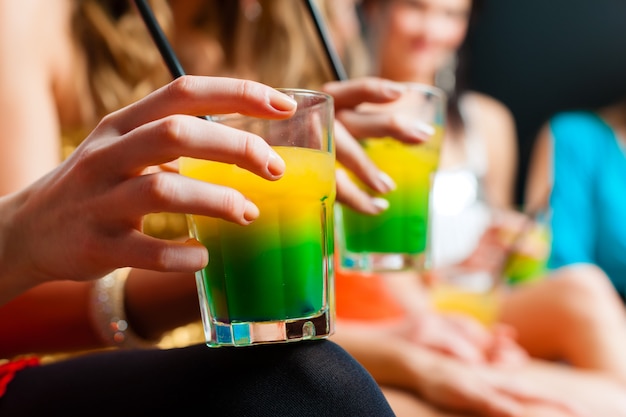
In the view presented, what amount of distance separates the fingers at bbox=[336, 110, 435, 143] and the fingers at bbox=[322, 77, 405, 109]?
28 millimetres

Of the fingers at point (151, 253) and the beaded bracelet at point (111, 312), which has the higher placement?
the fingers at point (151, 253)

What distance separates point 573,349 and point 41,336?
1018 millimetres

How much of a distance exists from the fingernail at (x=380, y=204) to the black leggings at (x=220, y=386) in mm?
332

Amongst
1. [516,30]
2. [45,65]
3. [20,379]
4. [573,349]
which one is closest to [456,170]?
[516,30]

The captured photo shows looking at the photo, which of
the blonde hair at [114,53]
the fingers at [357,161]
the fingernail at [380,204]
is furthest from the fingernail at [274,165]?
the blonde hair at [114,53]

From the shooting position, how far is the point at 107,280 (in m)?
1.01

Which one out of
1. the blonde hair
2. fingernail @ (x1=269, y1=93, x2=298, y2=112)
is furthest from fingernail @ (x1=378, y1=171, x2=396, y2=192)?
the blonde hair

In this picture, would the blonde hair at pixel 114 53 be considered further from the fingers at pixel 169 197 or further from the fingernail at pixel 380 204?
the fingers at pixel 169 197

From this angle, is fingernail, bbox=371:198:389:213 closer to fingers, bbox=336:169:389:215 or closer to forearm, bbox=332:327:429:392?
fingers, bbox=336:169:389:215

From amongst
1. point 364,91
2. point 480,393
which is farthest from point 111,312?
point 480,393

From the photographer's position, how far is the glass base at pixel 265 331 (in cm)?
71

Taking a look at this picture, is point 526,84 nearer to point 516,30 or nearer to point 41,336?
point 516,30

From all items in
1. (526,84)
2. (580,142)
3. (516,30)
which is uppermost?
(516,30)

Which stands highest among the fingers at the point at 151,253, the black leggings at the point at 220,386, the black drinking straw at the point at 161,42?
the black drinking straw at the point at 161,42
